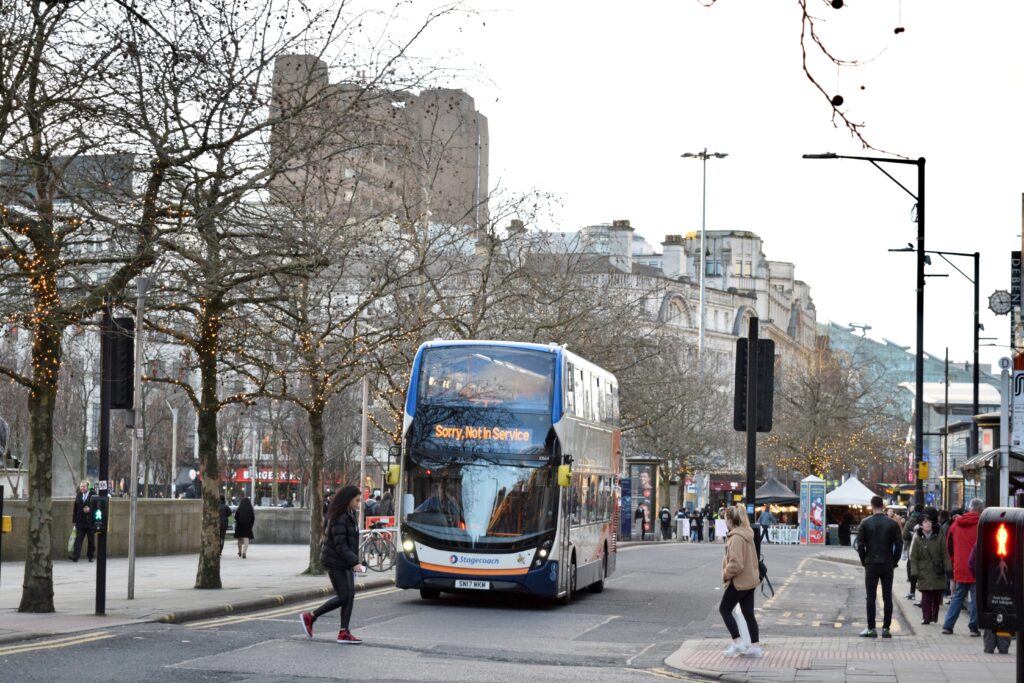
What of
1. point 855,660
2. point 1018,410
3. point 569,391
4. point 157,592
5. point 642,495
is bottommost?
point 642,495

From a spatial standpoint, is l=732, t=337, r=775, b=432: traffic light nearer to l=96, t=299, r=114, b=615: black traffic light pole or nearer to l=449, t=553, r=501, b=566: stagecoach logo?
l=449, t=553, r=501, b=566: stagecoach logo

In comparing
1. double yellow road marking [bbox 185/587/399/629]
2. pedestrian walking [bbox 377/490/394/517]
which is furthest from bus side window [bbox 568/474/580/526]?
pedestrian walking [bbox 377/490/394/517]

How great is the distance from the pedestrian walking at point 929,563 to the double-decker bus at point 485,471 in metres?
5.28

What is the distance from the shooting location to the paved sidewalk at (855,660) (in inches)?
625

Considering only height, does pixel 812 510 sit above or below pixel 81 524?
below

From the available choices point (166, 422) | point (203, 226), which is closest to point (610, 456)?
point (203, 226)

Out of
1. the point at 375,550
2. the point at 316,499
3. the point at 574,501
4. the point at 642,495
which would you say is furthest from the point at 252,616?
the point at 642,495

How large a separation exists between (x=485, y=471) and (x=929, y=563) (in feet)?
22.0

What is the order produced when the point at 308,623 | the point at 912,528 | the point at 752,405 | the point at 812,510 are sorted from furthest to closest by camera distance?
the point at 812,510 < the point at 912,528 < the point at 752,405 < the point at 308,623

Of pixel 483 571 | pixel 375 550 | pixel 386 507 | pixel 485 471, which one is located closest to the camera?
pixel 483 571

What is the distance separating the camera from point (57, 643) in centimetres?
1700

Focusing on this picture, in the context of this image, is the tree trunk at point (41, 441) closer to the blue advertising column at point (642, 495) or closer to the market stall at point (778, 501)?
the blue advertising column at point (642, 495)

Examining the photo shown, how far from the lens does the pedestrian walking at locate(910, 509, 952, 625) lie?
77.5ft

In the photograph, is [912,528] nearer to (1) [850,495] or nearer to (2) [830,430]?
(1) [850,495]
